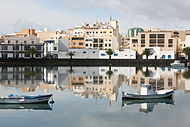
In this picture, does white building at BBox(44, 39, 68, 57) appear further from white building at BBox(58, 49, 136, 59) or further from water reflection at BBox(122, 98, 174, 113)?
water reflection at BBox(122, 98, 174, 113)

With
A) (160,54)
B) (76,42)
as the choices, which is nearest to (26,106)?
(160,54)

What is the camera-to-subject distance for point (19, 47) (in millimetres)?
81125

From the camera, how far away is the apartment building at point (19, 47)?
263 feet

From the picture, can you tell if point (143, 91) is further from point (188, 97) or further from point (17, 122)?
point (17, 122)

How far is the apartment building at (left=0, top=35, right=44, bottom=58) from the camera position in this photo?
263ft

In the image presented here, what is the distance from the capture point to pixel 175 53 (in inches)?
3440

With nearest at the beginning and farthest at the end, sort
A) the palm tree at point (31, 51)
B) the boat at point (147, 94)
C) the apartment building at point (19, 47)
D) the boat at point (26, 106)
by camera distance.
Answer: the boat at point (26, 106) → the boat at point (147, 94) → the palm tree at point (31, 51) → the apartment building at point (19, 47)

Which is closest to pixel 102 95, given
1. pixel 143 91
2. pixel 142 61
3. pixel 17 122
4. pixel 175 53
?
pixel 143 91

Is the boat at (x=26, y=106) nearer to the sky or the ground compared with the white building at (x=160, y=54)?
nearer to the ground

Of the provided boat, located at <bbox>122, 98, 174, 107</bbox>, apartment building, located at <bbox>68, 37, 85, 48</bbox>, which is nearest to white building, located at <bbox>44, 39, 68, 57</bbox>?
apartment building, located at <bbox>68, 37, 85, 48</bbox>

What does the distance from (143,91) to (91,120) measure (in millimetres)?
7694

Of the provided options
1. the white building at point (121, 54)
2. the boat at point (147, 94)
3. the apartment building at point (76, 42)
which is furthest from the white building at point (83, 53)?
the boat at point (147, 94)

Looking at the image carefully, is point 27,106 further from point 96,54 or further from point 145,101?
point 96,54

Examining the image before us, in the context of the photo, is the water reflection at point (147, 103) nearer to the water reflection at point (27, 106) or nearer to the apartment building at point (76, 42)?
the water reflection at point (27, 106)
